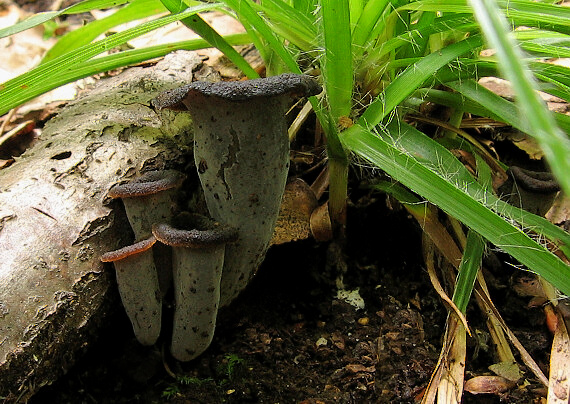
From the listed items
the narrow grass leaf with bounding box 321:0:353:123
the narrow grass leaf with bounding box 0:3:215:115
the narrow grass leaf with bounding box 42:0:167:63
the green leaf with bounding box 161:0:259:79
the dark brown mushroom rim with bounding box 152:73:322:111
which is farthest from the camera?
the narrow grass leaf with bounding box 42:0:167:63

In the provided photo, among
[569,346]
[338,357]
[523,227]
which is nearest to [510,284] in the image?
[569,346]

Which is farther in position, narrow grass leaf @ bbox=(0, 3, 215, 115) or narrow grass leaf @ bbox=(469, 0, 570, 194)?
narrow grass leaf @ bbox=(0, 3, 215, 115)

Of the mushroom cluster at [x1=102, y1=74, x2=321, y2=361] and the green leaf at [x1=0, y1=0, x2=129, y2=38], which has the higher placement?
the green leaf at [x1=0, y1=0, x2=129, y2=38]

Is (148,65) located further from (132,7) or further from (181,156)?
(181,156)

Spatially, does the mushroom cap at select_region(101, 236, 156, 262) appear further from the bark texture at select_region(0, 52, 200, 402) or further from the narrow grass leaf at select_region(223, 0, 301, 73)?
the narrow grass leaf at select_region(223, 0, 301, 73)

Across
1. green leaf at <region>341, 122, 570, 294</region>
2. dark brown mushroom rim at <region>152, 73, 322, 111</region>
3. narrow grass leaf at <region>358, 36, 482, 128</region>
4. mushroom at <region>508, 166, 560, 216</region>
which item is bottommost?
mushroom at <region>508, 166, 560, 216</region>

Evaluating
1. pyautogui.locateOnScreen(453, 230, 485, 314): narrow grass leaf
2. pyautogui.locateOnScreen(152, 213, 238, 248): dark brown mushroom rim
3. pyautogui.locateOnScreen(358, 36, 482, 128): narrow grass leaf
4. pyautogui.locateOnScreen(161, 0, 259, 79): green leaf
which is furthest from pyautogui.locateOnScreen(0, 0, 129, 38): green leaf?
pyautogui.locateOnScreen(453, 230, 485, 314): narrow grass leaf

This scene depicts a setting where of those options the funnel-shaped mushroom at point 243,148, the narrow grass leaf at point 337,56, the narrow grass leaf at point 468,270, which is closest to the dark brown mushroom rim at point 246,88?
the funnel-shaped mushroom at point 243,148

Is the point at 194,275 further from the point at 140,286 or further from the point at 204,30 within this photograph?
the point at 204,30
